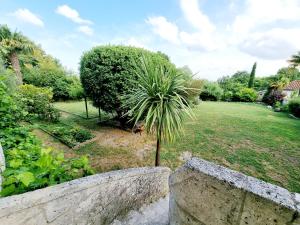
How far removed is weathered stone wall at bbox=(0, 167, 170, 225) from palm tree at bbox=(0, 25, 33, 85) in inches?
610

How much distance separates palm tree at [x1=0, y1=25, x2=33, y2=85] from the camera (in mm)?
13828

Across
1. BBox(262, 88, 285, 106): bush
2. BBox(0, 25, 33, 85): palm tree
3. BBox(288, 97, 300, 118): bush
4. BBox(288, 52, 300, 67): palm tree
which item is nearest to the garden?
BBox(288, 97, 300, 118): bush

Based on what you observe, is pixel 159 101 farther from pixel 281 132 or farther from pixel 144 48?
pixel 281 132

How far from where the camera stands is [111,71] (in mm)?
5488

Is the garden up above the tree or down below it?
below

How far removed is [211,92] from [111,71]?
59.1ft

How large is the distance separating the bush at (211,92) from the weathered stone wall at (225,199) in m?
20.4

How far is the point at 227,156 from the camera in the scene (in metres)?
4.73

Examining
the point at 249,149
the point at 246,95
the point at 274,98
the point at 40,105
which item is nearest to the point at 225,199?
the point at 249,149

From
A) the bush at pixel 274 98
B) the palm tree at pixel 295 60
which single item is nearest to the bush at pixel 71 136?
the bush at pixel 274 98

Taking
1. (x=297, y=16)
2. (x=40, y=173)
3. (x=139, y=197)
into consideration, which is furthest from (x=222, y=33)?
(x=40, y=173)

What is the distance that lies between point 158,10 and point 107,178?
7.36 meters

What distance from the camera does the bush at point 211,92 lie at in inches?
826

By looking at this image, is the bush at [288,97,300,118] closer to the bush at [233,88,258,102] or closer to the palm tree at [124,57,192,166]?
the bush at [233,88,258,102]
